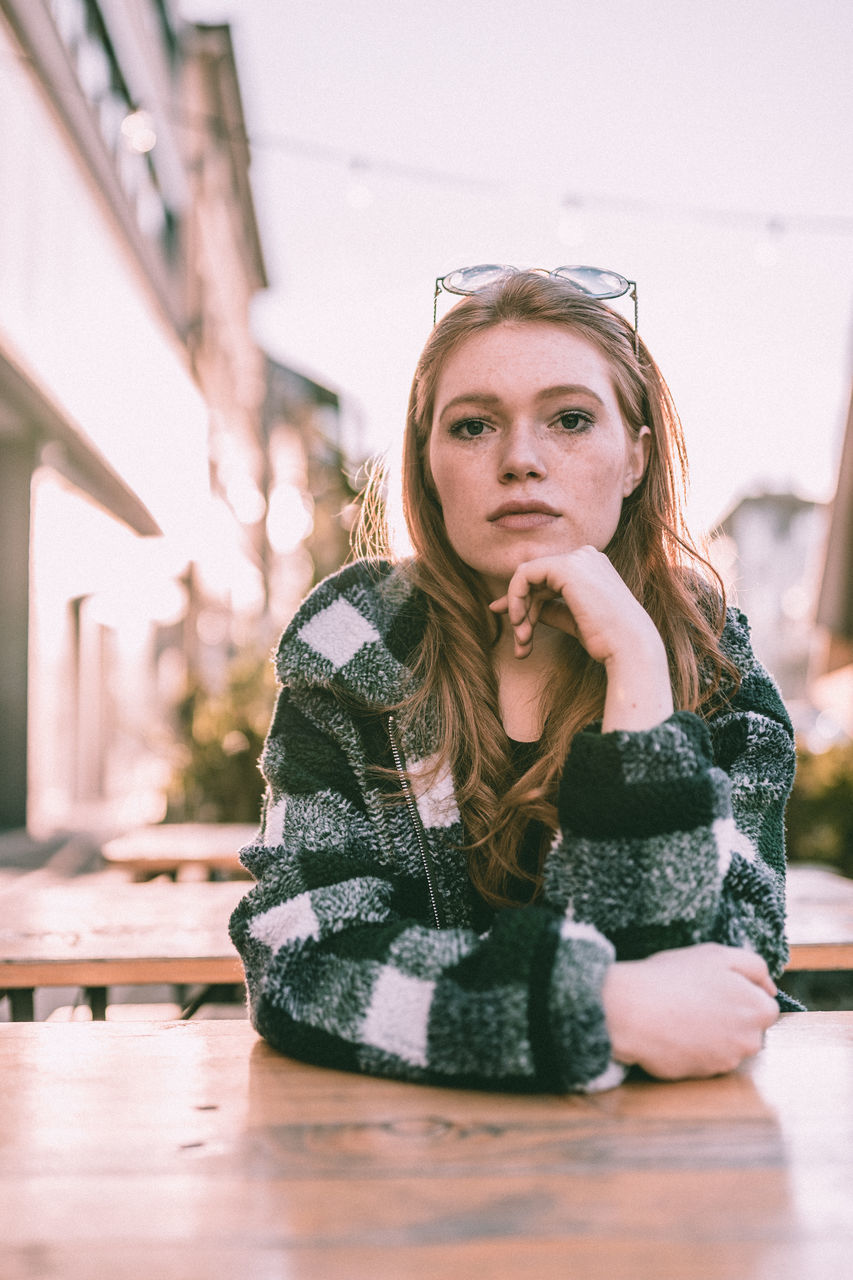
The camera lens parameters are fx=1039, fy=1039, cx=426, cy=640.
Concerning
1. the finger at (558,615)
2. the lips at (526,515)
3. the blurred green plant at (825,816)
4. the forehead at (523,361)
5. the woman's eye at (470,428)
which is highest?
the forehead at (523,361)

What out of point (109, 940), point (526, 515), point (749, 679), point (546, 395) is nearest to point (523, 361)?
point (546, 395)

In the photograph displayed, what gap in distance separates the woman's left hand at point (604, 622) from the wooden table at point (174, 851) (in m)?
2.05

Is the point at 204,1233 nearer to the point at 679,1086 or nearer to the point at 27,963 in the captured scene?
the point at 679,1086

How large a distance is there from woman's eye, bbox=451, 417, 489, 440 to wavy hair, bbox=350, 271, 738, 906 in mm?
143

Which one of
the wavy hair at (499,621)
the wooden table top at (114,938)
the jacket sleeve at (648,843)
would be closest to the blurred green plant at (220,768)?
the wooden table top at (114,938)

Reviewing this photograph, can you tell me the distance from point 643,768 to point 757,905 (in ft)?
0.88

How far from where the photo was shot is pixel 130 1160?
93 cm

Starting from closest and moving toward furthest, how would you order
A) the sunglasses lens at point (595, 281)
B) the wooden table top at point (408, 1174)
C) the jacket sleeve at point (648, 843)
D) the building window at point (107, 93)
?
the wooden table top at point (408, 1174) → the jacket sleeve at point (648, 843) → the sunglasses lens at point (595, 281) → the building window at point (107, 93)

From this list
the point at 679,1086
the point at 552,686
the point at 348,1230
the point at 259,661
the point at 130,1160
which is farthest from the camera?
the point at 259,661

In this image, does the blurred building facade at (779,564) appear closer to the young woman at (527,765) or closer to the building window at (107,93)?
the building window at (107,93)

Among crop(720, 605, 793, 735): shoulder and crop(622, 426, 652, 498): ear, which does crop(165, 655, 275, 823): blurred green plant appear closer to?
crop(622, 426, 652, 498): ear

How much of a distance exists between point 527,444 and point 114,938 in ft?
4.41

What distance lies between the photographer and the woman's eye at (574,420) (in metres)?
1.58

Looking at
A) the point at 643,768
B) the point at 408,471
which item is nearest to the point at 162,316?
the point at 408,471
